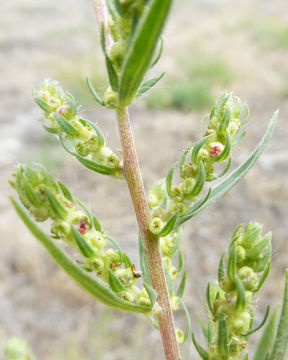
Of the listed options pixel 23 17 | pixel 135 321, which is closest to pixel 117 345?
pixel 135 321

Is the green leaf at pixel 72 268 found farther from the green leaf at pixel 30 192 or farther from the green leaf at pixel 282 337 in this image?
the green leaf at pixel 282 337

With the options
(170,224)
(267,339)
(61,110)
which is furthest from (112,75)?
(267,339)

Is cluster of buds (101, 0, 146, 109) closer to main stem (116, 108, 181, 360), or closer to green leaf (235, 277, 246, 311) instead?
main stem (116, 108, 181, 360)

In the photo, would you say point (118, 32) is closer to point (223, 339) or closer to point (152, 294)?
point (152, 294)

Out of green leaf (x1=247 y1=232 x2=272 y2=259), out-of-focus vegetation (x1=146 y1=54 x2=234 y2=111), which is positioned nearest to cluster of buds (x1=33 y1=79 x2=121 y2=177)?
green leaf (x1=247 y1=232 x2=272 y2=259)

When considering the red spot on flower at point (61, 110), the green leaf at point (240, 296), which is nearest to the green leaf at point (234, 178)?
the green leaf at point (240, 296)

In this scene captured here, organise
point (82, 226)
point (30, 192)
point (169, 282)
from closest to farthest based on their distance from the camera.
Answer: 1. point (30, 192)
2. point (82, 226)
3. point (169, 282)

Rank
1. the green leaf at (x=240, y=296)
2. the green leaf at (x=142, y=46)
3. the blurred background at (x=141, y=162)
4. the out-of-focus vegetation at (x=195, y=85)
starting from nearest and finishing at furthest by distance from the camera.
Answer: the green leaf at (x=142, y=46), the green leaf at (x=240, y=296), the blurred background at (x=141, y=162), the out-of-focus vegetation at (x=195, y=85)
